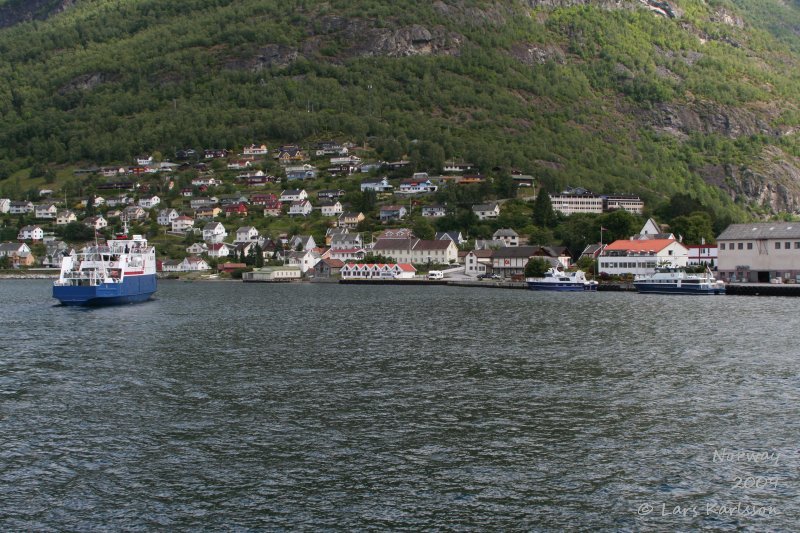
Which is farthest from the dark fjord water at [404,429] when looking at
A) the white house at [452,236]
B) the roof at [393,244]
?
the white house at [452,236]

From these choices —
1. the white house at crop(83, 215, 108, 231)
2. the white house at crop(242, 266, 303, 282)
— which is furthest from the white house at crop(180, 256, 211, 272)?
the white house at crop(83, 215, 108, 231)

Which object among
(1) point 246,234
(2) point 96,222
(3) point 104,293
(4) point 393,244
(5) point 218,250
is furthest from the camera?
(2) point 96,222

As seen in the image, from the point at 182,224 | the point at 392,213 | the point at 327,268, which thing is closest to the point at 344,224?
the point at 392,213

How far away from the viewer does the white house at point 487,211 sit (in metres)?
149

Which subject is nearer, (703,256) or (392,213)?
(703,256)

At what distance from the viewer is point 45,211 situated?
175625 mm

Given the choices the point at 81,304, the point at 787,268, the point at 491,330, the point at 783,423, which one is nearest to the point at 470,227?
the point at 787,268

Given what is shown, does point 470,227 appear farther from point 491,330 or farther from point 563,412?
point 563,412

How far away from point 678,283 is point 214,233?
95.4 m

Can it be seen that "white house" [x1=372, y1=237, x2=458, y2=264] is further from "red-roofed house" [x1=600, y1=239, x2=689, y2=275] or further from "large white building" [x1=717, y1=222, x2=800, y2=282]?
"large white building" [x1=717, y1=222, x2=800, y2=282]

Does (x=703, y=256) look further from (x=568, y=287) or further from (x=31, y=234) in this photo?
(x=31, y=234)

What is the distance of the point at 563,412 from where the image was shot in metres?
27.8

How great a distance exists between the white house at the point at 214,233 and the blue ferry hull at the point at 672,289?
88836 millimetres

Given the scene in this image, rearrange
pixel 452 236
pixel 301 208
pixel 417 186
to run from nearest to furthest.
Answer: pixel 452 236 < pixel 301 208 < pixel 417 186
